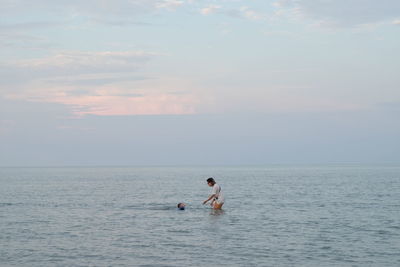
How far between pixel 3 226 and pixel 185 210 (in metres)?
12.6

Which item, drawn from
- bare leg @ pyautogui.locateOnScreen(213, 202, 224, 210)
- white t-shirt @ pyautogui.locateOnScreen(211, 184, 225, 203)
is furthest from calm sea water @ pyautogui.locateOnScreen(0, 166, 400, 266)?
white t-shirt @ pyautogui.locateOnScreen(211, 184, 225, 203)

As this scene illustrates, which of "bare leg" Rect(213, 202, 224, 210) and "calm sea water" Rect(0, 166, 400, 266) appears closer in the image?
"calm sea water" Rect(0, 166, 400, 266)

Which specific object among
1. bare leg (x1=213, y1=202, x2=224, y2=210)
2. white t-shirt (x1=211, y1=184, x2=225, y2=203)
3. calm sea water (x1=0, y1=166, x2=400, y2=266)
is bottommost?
calm sea water (x1=0, y1=166, x2=400, y2=266)

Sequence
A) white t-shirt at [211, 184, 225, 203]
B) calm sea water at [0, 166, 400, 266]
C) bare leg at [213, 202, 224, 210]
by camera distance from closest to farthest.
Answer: calm sea water at [0, 166, 400, 266] < white t-shirt at [211, 184, 225, 203] < bare leg at [213, 202, 224, 210]

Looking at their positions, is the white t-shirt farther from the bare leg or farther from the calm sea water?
the calm sea water

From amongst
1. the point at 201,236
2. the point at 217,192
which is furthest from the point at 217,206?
the point at 201,236

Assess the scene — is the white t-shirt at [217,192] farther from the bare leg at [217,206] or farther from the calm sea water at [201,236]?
the calm sea water at [201,236]

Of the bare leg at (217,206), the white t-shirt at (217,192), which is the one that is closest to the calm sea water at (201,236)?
the bare leg at (217,206)

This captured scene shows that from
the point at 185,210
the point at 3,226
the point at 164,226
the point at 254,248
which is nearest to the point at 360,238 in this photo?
the point at 254,248

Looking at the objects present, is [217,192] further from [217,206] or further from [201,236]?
[201,236]

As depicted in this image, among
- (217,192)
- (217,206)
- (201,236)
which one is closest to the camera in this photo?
(201,236)

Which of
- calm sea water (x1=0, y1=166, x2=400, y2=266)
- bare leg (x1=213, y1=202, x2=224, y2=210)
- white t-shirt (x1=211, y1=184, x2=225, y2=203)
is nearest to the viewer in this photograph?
calm sea water (x1=0, y1=166, x2=400, y2=266)

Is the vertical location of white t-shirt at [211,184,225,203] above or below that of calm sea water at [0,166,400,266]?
above

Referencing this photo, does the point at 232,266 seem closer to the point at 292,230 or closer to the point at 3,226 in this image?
the point at 292,230
